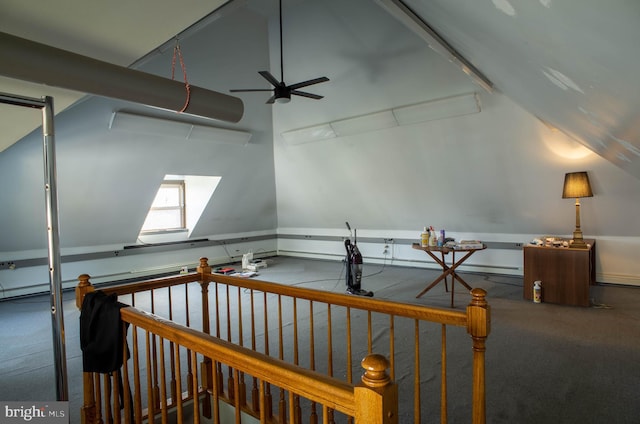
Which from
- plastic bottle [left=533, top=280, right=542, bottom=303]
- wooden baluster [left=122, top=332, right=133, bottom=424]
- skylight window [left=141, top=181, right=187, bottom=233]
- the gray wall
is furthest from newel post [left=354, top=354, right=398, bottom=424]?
skylight window [left=141, top=181, right=187, bottom=233]

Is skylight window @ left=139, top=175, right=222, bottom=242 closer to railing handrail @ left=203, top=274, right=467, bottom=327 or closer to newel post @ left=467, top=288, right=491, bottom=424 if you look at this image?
railing handrail @ left=203, top=274, right=467, bottom=327

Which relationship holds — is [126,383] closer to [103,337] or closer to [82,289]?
[103,337]

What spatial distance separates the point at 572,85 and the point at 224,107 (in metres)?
2.16

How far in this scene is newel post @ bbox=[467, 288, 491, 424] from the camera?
1479 millimetres

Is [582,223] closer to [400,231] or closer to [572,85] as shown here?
[400,231]

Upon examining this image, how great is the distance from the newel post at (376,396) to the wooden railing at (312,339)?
11 centimetres

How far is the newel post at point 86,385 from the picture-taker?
2047mm

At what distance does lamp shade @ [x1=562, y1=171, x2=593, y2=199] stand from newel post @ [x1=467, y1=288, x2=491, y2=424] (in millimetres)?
3758

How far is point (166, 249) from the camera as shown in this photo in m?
6.86

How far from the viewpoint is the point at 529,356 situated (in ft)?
9.81

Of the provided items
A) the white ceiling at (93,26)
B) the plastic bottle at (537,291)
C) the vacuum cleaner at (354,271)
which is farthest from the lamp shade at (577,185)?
the white ceiling at (93,26)

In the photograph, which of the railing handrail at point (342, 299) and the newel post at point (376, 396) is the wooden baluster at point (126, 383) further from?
the newel post at point (376, 396)

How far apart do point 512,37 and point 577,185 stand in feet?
12.3

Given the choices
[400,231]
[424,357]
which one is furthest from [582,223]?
[424,357]
